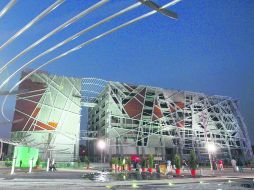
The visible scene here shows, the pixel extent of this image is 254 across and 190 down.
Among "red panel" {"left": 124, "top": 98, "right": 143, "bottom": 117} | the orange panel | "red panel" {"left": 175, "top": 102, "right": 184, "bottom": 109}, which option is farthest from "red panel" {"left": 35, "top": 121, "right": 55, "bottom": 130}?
"red panel" {"left": 175, "top": 102, "right": 184, "bottom": 109}

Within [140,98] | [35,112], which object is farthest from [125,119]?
[35,112]

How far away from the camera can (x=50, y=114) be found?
62.3 metres

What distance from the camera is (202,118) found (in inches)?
3019

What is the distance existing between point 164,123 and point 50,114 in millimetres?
32531

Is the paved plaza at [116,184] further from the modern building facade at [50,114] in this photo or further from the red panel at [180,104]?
the red panel at [180,104]

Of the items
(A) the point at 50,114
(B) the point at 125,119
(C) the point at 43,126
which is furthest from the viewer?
(B) the point at 125,119

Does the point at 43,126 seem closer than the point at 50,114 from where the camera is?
Yes

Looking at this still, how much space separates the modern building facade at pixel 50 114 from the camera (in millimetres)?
59969

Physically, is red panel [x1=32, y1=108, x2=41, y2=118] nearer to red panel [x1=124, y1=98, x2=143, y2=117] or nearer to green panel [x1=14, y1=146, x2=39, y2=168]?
red panel [x1=124, y1=98, x2=143, y2=117]

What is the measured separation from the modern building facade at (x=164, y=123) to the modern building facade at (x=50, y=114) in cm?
895

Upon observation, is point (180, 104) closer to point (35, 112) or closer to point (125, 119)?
point (125, 119)

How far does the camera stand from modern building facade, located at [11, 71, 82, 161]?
60.0 meters

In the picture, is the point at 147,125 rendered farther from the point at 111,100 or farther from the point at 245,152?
the point at 245,152

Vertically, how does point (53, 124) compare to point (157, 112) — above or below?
below
